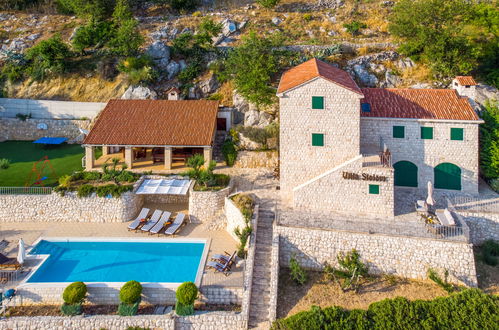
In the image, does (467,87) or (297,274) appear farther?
(467,87)

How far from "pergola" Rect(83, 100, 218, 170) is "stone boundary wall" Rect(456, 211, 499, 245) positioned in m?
18.7

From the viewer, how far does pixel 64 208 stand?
22812 millimetres

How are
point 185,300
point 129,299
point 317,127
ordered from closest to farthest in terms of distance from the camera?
1. point 185,300
2. point 129,299
3. point 317,127

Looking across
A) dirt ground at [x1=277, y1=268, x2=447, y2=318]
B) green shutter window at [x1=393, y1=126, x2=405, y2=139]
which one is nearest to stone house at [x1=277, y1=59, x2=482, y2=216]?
green shutter window at [x1=393, y1=126, x2=405, y2=139]

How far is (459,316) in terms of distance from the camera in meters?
13.2

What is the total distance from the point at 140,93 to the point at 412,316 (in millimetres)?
32037

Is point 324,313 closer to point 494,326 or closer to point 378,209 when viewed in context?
point 494,326

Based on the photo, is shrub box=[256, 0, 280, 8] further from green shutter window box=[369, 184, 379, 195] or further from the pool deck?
the pool deck

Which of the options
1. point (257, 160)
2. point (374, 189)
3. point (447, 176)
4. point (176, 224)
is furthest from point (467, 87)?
point (176, 224)

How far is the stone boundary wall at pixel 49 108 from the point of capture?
3562cm

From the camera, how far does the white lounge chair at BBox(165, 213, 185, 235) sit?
21.0m

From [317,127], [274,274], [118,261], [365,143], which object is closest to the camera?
[274,274]

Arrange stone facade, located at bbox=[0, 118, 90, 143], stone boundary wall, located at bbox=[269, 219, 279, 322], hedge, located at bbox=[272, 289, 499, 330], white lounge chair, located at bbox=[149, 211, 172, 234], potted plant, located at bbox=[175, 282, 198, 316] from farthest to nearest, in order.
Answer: stone facade, located at bbox=[0, 118, 90, 143] → white lounge chair, located at bbox=[149, 211, 172, 234] → stone boundary wall, located at bbox=[269, 219, 279, 322] → potted plant, located at bbox=[175, 282, 198, 316] → hedge, located at bbox=[272, 289, 499, 330]

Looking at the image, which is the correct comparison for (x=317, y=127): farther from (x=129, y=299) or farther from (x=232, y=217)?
(x=129, y=299)
